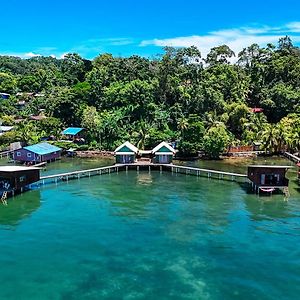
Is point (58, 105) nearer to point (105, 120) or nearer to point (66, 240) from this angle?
point (105, 120)

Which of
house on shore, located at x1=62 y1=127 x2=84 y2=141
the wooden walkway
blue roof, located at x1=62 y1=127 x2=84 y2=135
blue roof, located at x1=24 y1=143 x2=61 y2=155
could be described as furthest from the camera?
house on shore, located at x1=62 y1=127 x2=84 y2=141

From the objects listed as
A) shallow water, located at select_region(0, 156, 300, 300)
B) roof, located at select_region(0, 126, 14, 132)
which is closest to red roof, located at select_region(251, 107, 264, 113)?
shallow water, located at select_region(0, 156, 300, 300)

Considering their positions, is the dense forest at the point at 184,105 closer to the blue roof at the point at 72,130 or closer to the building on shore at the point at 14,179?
the blue roof at the point at 72,130

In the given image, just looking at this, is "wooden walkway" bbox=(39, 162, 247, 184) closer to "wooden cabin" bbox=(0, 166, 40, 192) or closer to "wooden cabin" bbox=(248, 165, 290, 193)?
"wooden cabin" bbox=(0, 166, 40, 192)

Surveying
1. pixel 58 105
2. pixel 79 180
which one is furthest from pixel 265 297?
pixel 58 105

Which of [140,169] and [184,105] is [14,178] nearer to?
[140,169]

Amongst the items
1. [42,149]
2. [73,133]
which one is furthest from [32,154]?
[73,133]
